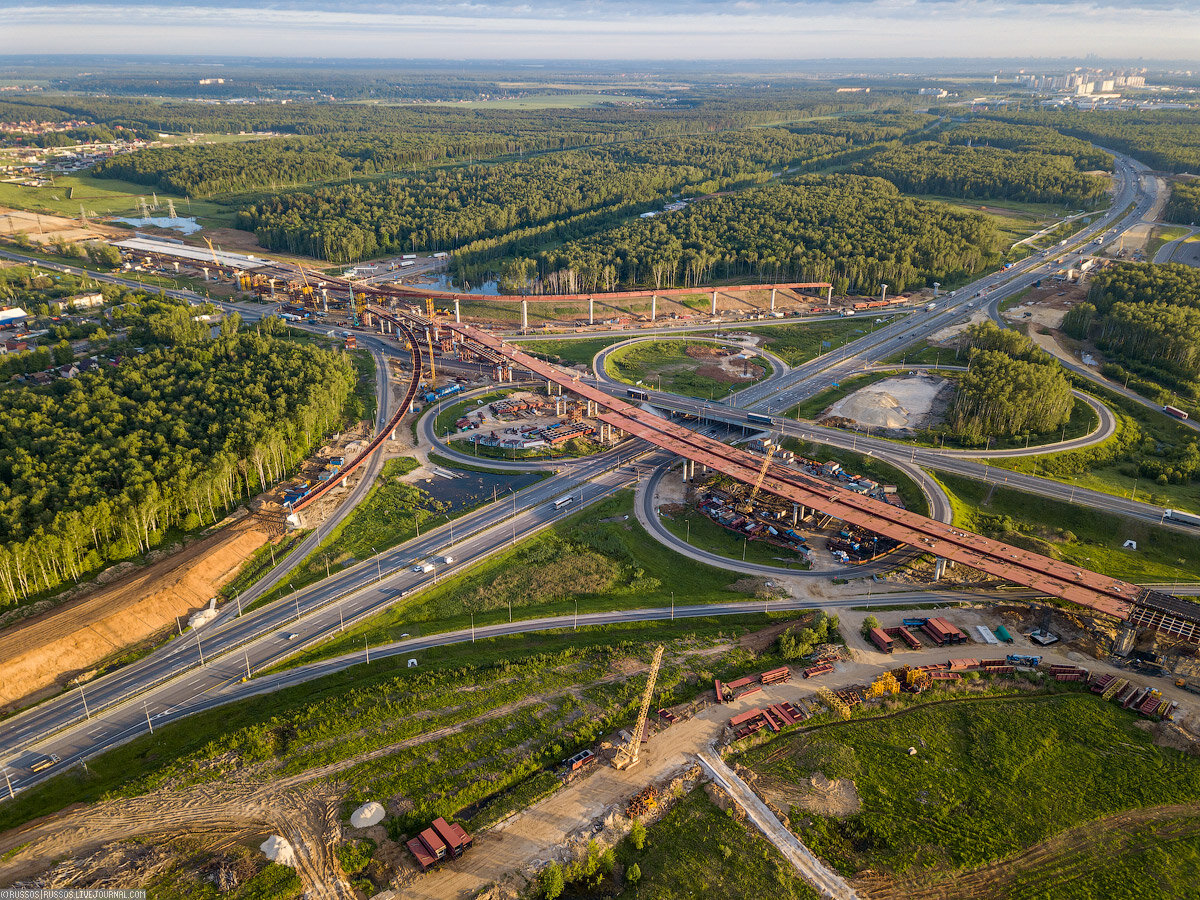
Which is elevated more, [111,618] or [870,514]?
[870,514]

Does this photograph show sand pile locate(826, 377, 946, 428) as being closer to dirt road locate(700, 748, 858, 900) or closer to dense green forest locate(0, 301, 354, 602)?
dirt road locate(700, 748, 858, 900)

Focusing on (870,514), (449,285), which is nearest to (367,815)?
(870,514)

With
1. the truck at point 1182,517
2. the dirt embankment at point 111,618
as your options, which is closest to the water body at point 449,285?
the dirt embankment at point 111,618

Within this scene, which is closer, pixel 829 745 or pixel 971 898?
pixel 971 898

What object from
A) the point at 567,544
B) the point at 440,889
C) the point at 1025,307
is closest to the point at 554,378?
the point at 567,544

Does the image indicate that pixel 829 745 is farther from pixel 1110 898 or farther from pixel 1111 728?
pixel 1111 728

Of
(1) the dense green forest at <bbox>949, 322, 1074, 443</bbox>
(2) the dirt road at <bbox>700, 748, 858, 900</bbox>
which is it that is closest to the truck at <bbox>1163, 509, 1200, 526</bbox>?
(1) the dense green forest at <bbox>949, 322, 1074, 443</bbox>

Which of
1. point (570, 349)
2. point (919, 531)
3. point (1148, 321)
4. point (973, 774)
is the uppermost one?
point (1148, 321)

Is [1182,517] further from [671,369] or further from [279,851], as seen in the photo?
[279,851]
